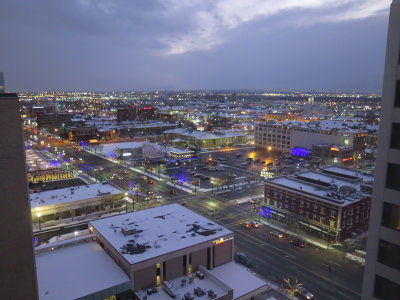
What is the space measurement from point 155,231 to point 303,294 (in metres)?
18.0

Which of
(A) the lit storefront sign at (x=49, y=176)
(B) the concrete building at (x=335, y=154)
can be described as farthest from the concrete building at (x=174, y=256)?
(B) the concrete building at (x=335, y=154)

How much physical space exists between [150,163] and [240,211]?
149 ft

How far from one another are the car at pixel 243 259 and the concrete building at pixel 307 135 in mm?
76716

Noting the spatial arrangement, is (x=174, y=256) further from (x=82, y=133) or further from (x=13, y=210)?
(x=82, y=133)

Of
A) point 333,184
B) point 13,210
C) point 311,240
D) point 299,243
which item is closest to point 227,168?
point 333,184

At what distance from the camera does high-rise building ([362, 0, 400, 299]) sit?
1190cm

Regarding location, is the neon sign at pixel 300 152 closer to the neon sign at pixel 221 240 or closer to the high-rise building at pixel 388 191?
the neon sign at pixel 221 240

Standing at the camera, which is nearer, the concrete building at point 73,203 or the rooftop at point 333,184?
the rooftop at point 333,184

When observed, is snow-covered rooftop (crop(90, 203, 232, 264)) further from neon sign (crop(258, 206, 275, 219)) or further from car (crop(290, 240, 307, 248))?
neon sign (crop(258, 206, 275, 219))

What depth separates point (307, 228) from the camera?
2023 inches

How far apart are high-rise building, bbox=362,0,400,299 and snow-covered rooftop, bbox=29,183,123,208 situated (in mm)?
51226

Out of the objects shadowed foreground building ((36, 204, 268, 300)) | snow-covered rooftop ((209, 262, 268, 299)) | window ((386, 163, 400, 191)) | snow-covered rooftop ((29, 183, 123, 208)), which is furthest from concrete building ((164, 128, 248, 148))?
window ((386, 163, 400, 191))

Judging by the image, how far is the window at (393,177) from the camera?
12.1 meters

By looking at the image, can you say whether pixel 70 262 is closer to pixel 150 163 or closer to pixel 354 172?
pixel 354 172
